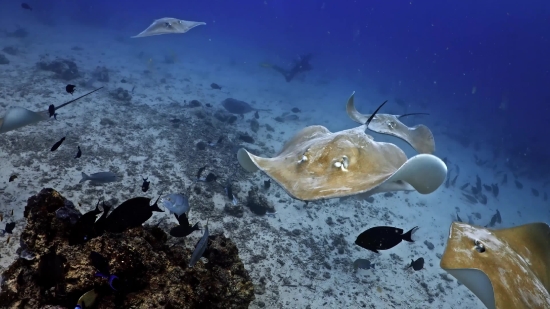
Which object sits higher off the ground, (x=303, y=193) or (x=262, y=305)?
(x=303, y=193)

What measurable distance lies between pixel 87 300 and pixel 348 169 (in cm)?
305

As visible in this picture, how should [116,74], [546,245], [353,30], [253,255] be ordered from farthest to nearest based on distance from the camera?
1. [353,30]
2. [116,74]
3. [253,255]
4. [546,245]

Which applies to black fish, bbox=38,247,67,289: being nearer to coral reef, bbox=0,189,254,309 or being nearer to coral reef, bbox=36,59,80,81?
coral reef, bbox=0,189,254,309

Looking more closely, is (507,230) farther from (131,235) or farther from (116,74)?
(116,74)

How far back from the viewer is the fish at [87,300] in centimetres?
228

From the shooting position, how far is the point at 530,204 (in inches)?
697

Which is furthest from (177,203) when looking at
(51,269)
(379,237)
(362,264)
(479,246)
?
(362,264)

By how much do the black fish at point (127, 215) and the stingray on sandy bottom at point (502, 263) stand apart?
10.2 feet

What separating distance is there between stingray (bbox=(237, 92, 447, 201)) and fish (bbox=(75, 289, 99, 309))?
208 centimetres

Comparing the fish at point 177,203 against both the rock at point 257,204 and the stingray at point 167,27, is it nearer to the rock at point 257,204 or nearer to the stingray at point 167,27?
the rock at point 257,204

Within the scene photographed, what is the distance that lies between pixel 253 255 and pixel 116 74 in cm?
1857

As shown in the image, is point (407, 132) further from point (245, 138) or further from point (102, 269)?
point (102, 269)

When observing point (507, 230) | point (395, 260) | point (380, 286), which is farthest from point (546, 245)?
point (395, 260)

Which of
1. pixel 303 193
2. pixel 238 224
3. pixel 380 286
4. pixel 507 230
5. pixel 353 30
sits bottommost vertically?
pixel 353 30
